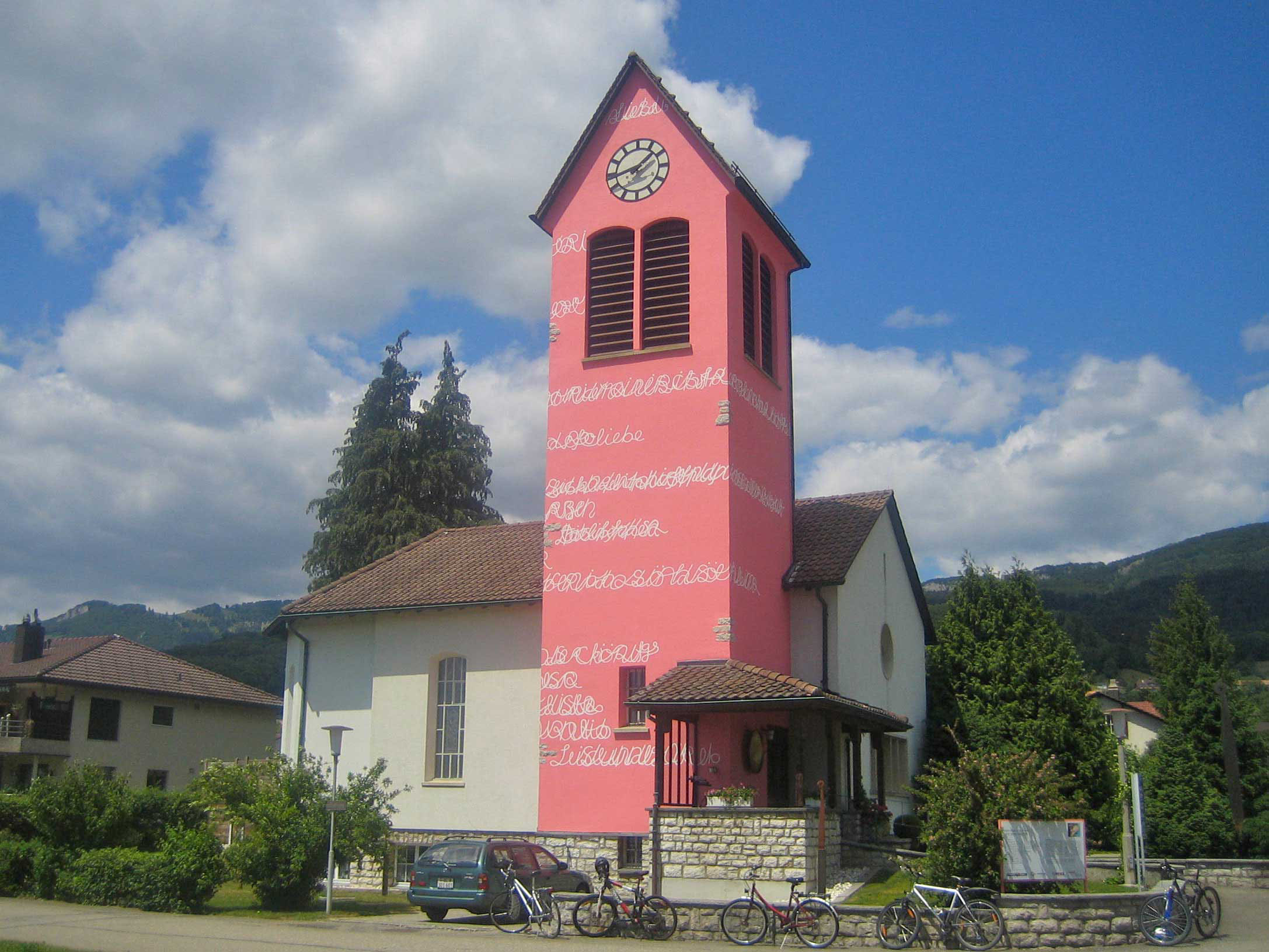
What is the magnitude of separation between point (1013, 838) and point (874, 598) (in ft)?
39.4

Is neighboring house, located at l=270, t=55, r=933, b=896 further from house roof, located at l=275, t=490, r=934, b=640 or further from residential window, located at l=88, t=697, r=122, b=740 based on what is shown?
residential window, located at l=88, t=697, r=122, b=740

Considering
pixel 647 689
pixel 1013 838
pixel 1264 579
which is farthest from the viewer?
pixel 1264 579

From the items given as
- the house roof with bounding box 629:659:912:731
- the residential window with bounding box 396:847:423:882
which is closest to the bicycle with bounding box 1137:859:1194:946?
the house roof with bounding box 629:659:912:731

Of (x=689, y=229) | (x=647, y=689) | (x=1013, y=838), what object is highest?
(x=689, y=229)

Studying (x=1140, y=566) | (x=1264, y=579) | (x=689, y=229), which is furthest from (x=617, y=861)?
(x=1140, y=566)

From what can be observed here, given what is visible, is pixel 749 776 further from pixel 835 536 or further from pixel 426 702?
pixel 426 702

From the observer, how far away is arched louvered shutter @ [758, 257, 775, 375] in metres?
27.7

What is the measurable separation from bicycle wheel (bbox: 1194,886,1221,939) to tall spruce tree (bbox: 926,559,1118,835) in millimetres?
11320

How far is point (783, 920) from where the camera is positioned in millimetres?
16062

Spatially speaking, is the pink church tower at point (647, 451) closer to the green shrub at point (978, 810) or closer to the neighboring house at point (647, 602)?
the neighboring house at point (647, 602)

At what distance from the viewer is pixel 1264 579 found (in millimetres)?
113125

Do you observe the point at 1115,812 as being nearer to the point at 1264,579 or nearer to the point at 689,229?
the point at 689,229

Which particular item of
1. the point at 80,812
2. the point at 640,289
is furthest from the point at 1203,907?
the point at 80,812

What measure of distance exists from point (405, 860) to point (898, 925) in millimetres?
14407
